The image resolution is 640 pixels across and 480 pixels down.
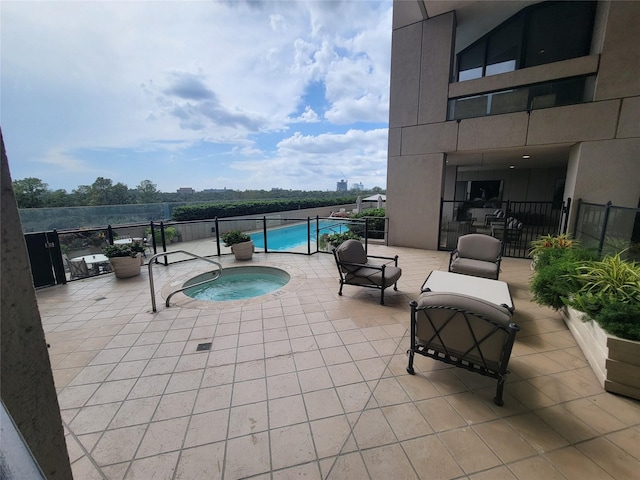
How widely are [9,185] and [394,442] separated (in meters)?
2.36

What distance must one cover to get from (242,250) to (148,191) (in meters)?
13.8

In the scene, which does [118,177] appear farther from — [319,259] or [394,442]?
[394,442]

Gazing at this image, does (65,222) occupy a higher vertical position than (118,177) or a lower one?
lower

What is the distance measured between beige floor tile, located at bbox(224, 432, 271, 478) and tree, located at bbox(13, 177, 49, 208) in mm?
13020

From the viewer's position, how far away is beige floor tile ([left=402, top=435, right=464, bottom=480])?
5.10 ft

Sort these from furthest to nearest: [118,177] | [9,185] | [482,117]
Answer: [118,177]
[482,117]
[9,185]

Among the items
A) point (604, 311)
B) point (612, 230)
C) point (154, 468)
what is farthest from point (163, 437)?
point (612, 230)

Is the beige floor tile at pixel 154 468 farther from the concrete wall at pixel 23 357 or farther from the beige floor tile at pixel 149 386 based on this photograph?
the concrete wall at pixel 23 357

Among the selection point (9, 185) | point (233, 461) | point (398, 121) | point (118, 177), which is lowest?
point (233, 461)

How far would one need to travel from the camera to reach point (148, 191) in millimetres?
16531

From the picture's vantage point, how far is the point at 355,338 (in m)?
3.04

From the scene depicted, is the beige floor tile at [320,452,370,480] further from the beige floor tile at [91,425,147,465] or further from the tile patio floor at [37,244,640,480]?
the beige floor tile at [91,425,147,465]

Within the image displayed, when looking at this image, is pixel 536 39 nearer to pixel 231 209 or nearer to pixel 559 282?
pixel 559 282

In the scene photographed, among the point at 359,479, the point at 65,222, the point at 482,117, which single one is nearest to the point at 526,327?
the point at 359,479
